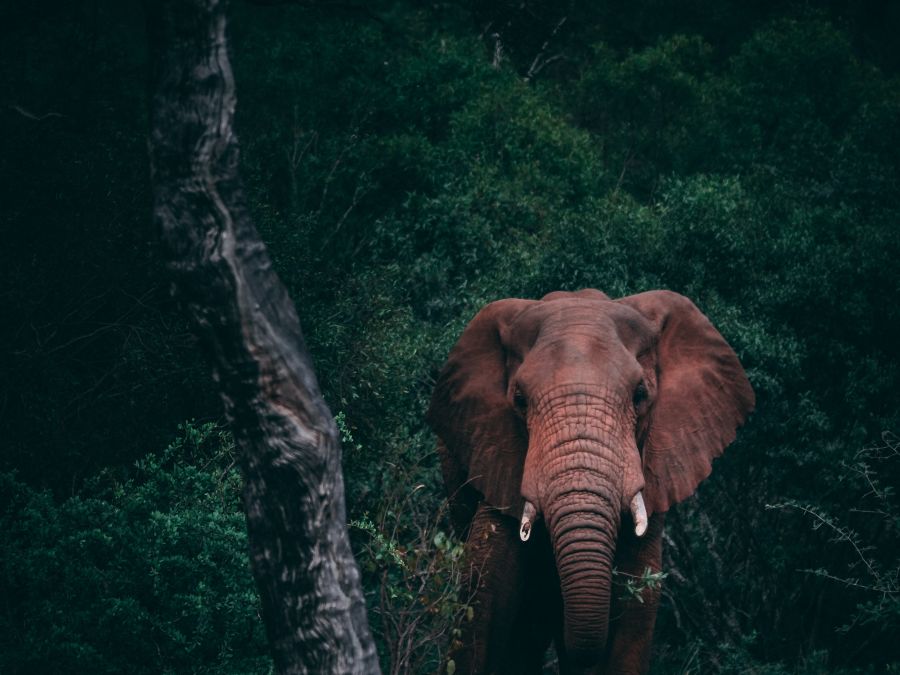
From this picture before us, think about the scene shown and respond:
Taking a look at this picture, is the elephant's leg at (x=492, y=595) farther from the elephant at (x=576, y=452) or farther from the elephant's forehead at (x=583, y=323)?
the elephant's forehead at (x=583, y=323)

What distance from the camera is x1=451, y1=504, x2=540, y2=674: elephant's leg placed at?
7133 mm

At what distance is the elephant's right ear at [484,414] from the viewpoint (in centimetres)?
732

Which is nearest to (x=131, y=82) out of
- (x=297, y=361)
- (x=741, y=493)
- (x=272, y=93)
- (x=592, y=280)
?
(x=272, y=93)

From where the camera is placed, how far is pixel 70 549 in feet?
23.4

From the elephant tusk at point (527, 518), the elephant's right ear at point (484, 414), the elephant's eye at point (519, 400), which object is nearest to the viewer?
the elephant tusk at point (527, 518)

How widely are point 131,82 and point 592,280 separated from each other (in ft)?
22.2

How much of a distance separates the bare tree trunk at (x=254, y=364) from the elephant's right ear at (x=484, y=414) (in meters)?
2.56

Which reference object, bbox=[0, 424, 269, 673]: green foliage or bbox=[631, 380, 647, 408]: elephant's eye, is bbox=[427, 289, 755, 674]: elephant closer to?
bbox=[631, 380, 647, 408]: elephant's eye

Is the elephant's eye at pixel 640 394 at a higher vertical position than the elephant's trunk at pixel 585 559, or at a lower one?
higher

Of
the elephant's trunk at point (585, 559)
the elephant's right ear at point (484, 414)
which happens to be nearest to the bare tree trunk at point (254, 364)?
the elephant's trunk at point (585, 559)

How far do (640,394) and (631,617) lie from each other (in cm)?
156

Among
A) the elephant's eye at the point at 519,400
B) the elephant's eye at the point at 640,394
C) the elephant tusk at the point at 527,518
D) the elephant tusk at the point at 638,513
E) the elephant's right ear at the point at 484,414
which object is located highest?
the elephant's eye at the point at 640,394

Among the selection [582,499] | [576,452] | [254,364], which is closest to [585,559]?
[582,499]

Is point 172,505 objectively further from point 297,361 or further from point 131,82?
point 131,82
